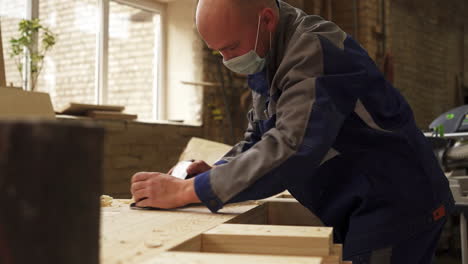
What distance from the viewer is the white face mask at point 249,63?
4.08 ft

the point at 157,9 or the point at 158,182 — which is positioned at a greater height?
the point at 157,9

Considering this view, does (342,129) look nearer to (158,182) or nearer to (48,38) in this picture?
(158,182)

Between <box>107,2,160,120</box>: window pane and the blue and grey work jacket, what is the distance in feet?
13.0

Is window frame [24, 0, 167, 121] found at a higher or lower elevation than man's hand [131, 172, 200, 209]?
higher

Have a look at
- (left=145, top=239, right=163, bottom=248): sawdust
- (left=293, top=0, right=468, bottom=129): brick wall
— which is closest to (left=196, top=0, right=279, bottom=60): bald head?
(left=145, top=239, right=163, bottom=248): sawdust

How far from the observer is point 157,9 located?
216 inches

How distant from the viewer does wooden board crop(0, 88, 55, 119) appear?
2896 millimetres

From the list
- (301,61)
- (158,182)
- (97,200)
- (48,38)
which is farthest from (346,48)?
(48,38)

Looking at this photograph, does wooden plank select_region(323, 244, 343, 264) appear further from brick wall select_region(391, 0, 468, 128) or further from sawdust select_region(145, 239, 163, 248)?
brick wall select_region(391, 0, 468, 128)

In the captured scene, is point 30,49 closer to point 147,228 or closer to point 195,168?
point 195,168

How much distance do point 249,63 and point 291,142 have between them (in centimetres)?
39

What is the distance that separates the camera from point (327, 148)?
3.34ft

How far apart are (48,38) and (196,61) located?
5.34 ft

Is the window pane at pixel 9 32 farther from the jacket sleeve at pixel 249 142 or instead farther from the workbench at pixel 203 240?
the workbench at pixel 203 240
